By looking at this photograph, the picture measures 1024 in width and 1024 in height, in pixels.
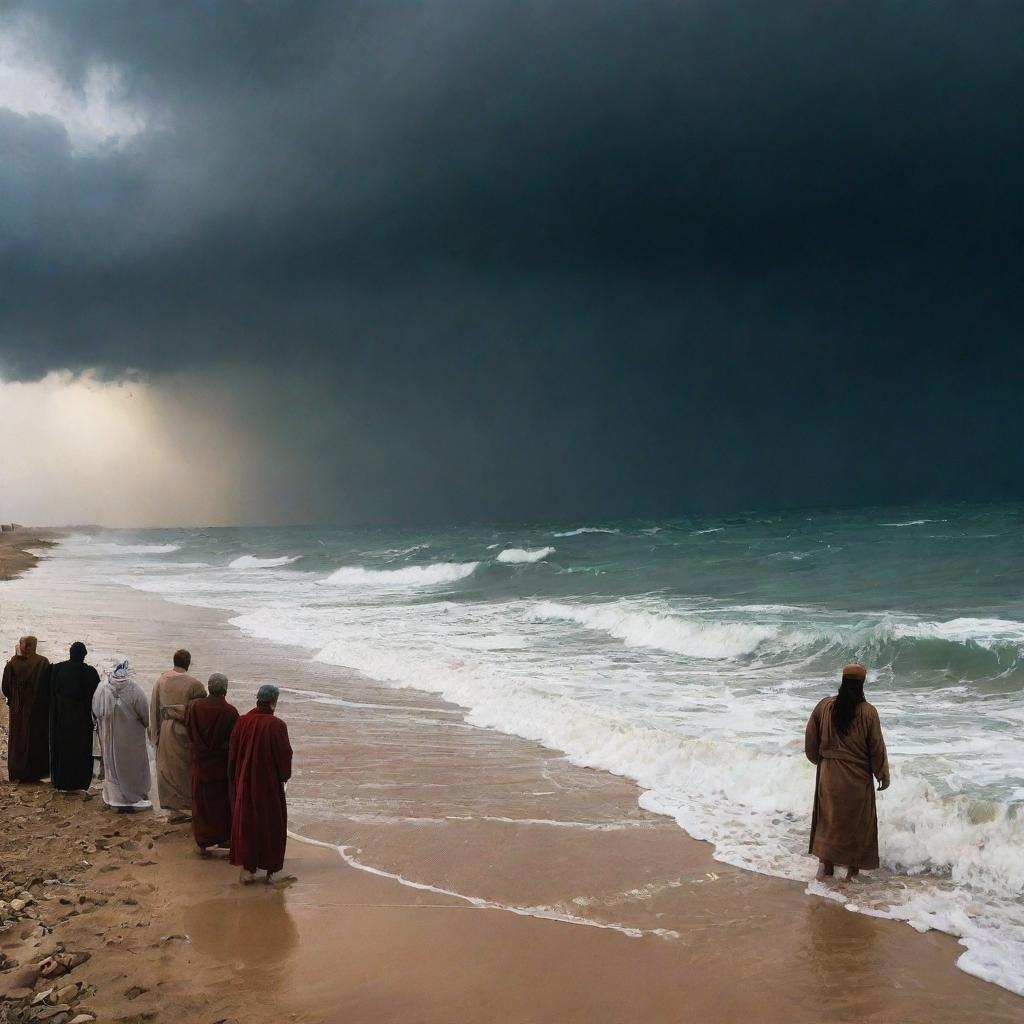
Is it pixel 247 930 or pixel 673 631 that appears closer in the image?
pixel 247 930

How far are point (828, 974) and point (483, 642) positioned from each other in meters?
12.0

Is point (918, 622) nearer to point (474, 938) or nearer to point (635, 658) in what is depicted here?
point (635, 658)

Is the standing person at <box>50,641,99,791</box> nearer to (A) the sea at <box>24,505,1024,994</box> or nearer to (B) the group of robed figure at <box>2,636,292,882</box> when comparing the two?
(B) the group of robed figure at <box>2,636,292,882</box>

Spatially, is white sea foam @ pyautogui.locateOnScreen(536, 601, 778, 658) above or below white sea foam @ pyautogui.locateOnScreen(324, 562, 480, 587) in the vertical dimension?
below

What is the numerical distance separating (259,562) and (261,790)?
1960 inches

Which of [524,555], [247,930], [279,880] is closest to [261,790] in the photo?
[279,880]

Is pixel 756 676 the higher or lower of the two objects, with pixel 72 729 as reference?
lower

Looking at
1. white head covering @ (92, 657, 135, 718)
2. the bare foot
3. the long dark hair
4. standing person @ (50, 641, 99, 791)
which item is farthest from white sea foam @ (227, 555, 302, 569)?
the long dark hair

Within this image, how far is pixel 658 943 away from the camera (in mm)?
4961

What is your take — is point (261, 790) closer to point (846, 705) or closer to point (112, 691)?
point (112, 691)

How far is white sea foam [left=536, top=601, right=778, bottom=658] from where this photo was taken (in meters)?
15.0

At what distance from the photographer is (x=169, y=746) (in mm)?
7039

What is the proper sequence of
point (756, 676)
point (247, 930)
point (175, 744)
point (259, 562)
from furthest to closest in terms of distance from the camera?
1. point (259, 562)
2. point (756, 676)
3. point (175, 744)
4. point (247, 930)

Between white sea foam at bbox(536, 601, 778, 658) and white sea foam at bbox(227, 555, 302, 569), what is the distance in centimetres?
3306
